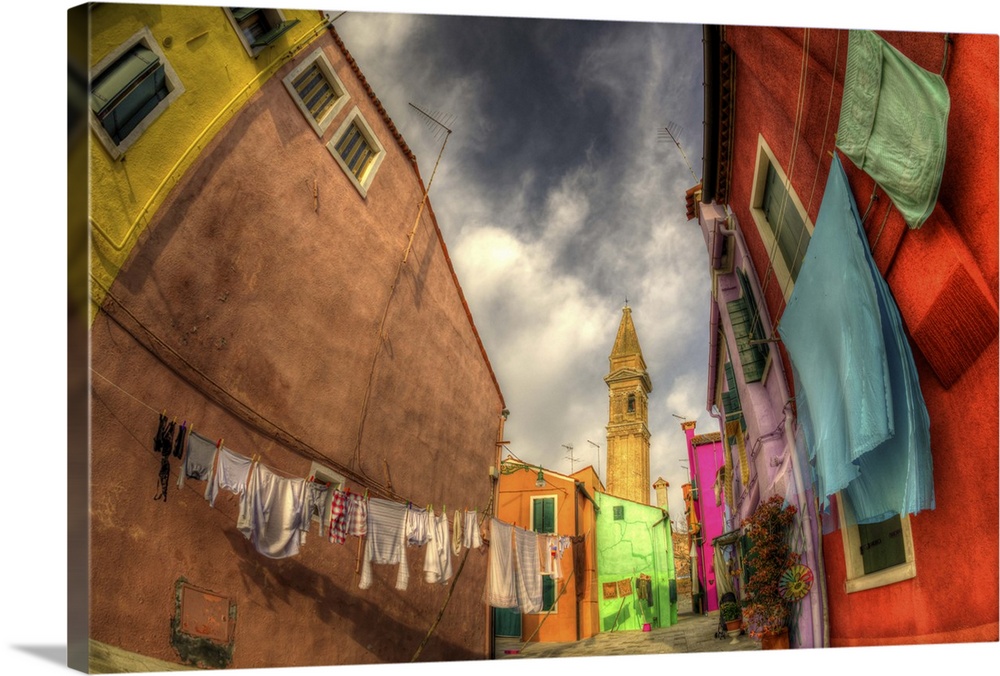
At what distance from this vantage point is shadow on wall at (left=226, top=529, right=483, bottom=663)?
5051mm

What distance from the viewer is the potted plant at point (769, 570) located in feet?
20.0

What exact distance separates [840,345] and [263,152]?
434 cm

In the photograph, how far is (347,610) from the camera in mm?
5844

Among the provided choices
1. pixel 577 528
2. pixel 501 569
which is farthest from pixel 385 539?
pixel 577 528

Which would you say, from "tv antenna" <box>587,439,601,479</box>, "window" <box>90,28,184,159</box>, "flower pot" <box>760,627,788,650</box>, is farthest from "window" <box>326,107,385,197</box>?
"flower pot" <box>760,627,788,650</box>

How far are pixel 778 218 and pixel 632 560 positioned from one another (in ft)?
12.4

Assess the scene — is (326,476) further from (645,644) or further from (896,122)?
(896,122)

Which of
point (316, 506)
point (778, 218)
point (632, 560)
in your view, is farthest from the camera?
point (632, 560)

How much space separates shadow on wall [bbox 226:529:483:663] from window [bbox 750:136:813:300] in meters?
4.34

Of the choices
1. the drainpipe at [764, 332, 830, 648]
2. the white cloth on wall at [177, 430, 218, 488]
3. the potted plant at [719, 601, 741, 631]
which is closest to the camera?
the white cloth on wall at [177, 430, 218, 488]

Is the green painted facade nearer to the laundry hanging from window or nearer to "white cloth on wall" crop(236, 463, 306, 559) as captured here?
the laundry hanging from window

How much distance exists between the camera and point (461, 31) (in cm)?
546

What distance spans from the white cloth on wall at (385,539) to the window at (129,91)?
10.7 feet

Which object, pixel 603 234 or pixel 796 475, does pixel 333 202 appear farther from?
pixel 796 475
